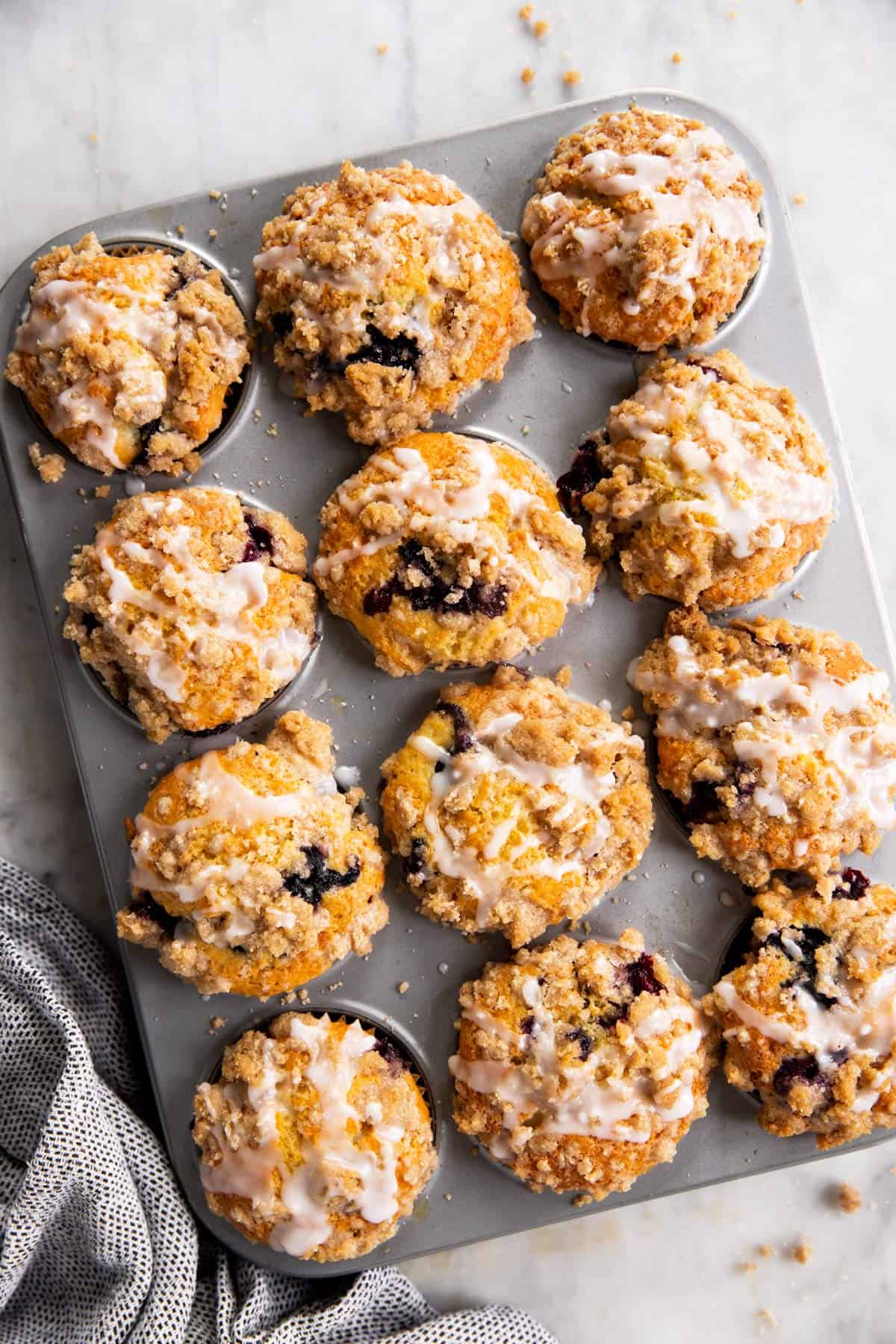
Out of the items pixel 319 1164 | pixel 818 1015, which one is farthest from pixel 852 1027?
pixel 319 1164

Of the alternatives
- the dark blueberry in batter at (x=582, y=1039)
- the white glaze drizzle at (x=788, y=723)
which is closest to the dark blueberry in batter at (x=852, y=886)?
the white glaze drizzle at (x=788, y=723)

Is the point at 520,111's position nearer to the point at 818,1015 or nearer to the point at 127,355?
the point at 127,355

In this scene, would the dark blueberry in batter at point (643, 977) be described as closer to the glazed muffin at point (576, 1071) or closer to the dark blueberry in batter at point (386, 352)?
the glazed muffin at point (576, 1071)

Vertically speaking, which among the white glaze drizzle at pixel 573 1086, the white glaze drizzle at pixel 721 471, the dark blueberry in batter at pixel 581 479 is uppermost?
the white glaze drizzle at pixel 721 471

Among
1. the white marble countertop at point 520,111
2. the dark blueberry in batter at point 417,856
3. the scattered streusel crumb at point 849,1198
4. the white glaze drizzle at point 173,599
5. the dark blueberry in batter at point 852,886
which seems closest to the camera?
the white glaze drizzle at point 173,599

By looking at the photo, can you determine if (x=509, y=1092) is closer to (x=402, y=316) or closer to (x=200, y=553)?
(x=200, y=553)

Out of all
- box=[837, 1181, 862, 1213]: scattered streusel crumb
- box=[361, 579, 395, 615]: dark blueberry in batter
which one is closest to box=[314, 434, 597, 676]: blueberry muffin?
box=[361, 579, 395, 615]: dark blueberry in batter
